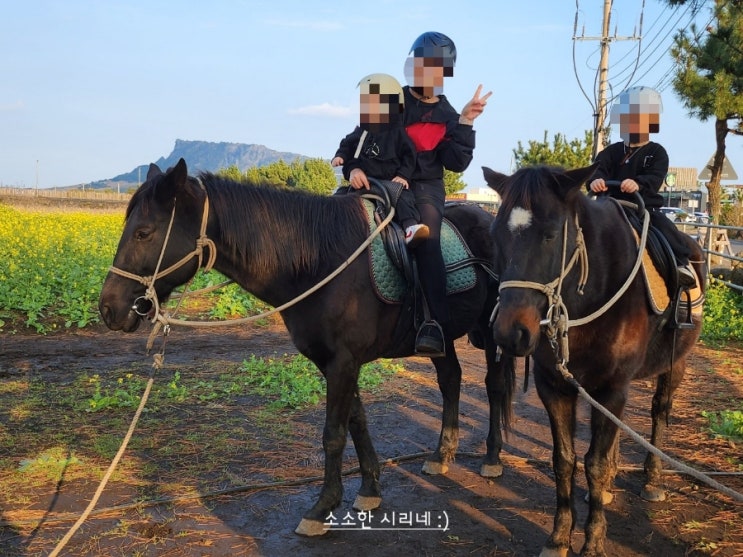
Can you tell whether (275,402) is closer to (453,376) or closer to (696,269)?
(453,376)

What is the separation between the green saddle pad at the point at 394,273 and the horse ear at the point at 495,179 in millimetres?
921

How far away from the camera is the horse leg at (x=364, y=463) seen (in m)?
3.92

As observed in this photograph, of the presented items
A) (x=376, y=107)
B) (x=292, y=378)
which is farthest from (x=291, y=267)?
(x=292, y=378)

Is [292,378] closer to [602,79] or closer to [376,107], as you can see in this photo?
[376,107]

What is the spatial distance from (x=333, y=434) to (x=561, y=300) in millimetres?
1622

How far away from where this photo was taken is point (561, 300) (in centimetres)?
280

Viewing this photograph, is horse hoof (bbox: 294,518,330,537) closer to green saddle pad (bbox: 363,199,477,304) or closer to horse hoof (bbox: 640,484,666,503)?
green saddle pad (bbox: 363,199,477,304)

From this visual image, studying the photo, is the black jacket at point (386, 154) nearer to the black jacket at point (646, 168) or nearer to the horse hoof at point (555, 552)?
the black jacket at point (646, 168)

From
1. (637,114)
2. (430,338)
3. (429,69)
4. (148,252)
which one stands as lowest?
(430,338)

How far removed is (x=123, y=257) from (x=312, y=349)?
1.21m

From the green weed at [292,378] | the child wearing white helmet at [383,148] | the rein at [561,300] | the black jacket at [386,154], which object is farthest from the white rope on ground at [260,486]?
the black jacket at [386,154]

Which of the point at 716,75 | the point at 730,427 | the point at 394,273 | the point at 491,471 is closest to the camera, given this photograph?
the point at 394,273

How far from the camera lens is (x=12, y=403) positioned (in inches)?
227

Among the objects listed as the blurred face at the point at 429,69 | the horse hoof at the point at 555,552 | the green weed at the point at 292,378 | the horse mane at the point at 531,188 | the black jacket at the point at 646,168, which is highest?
the blurred face at the point at 429,69
